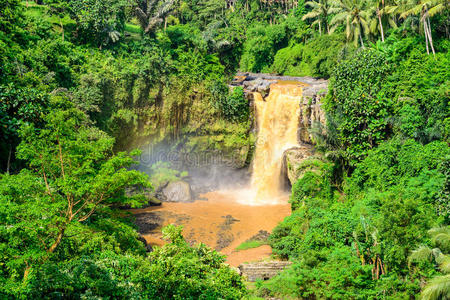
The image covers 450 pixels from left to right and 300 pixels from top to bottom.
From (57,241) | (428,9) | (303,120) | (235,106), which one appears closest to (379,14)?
(428,9)

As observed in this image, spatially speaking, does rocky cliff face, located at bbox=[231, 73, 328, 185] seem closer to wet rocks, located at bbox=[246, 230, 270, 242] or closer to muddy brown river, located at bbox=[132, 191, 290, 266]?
muddy brown river, located at bbox=[132, 191, 290, 266]

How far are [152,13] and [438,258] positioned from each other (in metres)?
30.5

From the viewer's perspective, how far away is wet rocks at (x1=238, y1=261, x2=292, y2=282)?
13336 mm

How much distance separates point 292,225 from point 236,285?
23.7 ft

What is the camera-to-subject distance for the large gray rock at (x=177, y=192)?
2503 centimetres

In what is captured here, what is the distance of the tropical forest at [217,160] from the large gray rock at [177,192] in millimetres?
164

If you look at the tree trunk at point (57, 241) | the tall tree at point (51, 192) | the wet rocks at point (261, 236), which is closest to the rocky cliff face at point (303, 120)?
the wet rocks at point (261, 236)

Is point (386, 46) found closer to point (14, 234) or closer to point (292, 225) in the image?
point (292, 225)

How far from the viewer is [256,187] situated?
2684 centimetres

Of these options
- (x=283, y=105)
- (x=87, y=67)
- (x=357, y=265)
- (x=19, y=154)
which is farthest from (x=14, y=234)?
(x=283, y=105)

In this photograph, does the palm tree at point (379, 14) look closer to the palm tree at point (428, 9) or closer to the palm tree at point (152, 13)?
the palm tree at point (428, 9)

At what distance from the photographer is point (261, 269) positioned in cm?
1359

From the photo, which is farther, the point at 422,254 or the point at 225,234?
the point at 225,234

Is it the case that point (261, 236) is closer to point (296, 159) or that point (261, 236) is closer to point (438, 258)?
point (296, 159)
